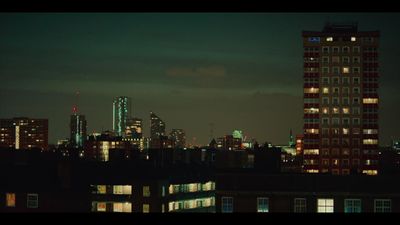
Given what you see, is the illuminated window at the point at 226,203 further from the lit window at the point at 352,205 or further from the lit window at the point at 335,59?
the lit window at the point at 335,59

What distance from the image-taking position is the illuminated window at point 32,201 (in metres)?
40.0

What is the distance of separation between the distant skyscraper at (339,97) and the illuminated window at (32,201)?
262 feet

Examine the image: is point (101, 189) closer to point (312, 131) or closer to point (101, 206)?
point (101, 206)

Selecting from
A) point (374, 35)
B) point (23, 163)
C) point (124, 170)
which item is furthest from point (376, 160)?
point (23, 163)

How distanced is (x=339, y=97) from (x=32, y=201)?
285 ft

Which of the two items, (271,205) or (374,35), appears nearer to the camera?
(271,205)

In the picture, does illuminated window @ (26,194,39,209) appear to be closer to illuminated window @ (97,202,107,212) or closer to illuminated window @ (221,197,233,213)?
illuminated window @ (221,197,233,213)

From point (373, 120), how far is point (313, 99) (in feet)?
35.2

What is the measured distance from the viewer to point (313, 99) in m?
119

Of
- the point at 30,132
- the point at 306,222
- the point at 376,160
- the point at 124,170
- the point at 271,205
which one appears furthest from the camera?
the point at 376,160

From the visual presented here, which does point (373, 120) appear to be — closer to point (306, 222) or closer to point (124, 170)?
point (124, 170)

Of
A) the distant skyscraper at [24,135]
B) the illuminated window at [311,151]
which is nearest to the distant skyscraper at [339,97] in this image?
the illuminated window at [311,151]

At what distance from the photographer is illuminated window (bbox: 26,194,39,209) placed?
40000mm

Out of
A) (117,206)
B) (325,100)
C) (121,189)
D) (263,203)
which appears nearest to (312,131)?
(325,100)
